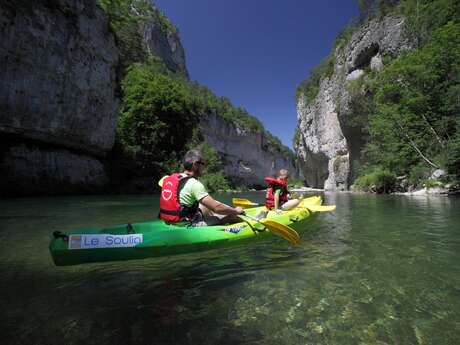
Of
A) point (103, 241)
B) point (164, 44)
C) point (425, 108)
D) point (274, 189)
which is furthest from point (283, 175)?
point (164, 44)

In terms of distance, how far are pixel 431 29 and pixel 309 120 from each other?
22565mm

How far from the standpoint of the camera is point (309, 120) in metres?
42.1

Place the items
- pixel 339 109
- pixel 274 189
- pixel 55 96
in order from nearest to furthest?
1. pixel 274 189
2. pixel 55 96
3. pixel 339 109

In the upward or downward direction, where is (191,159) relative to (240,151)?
downward

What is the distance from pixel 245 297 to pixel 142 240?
1599 millimetres

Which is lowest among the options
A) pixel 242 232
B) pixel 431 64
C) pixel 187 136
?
pixel 242 232

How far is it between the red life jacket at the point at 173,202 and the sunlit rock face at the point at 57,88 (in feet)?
51.4

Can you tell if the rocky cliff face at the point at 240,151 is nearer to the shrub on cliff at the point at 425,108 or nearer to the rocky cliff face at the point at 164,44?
the rocky cliff face at the point at 164,44

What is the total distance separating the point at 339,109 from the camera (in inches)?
1164

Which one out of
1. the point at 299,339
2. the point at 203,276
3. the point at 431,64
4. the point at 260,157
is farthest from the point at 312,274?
the point at 260,157

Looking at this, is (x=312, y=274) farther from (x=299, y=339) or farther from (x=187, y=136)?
(x=187, y=136)

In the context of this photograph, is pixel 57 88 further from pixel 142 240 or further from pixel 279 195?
pixel 142 240

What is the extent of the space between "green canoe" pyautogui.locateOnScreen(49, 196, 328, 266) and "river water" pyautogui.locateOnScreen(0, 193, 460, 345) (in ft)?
0.44

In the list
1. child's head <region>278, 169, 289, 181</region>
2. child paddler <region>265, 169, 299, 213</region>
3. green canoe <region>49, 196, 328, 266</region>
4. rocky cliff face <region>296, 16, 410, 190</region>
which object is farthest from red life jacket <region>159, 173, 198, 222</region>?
rocky cliff face <region>296, 16, 410, 190</region>
